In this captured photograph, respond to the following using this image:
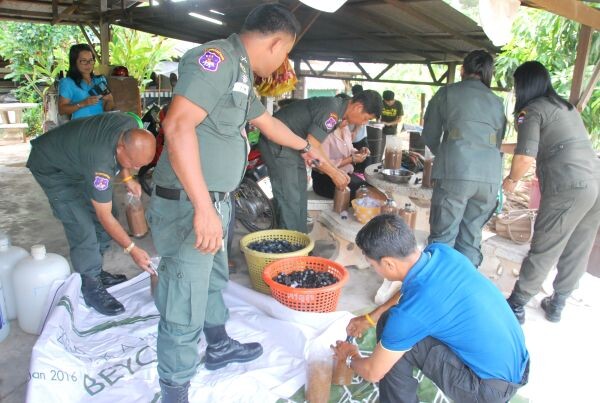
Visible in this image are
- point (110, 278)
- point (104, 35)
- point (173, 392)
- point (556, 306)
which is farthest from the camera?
point (104, 35)

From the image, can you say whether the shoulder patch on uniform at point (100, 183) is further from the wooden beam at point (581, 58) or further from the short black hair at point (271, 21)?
the wooden beam at point (581, 58)

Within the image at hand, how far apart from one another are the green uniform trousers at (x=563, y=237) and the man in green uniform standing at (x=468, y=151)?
35 centimetres

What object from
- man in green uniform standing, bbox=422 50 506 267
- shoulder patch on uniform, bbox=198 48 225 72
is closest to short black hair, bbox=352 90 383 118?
man in green uniform standing, bbox=422 50 506 267

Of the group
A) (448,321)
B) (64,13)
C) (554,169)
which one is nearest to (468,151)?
(554,169)

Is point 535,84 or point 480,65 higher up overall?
point 480,65

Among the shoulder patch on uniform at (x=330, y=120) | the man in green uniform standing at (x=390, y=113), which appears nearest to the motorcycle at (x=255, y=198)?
the shoulder patch on uniform at (x=330, y=120)

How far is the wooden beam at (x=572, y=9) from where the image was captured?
260 cm

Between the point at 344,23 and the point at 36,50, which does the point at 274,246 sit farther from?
the point at 36,50

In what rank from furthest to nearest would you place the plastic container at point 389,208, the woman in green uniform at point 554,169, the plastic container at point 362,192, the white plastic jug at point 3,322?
the plastic container at point 362,192, the plastic container at point 389,208, the woman in green uniform at point 554,169, the white plastic jug at point 3,322

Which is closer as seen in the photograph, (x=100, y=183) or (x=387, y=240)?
(x=387, y=240)

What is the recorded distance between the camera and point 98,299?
8.74ft

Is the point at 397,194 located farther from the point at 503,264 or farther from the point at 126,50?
the point at 126,50

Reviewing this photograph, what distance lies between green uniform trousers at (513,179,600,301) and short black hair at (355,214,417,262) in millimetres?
1651

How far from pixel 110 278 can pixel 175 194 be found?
1.78m
